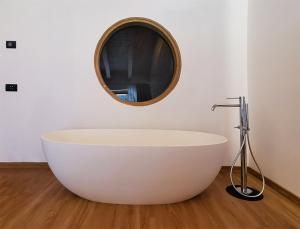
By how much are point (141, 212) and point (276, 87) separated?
1643 mm

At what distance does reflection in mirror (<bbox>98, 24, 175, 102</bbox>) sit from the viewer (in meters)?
2.39

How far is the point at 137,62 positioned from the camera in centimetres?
242

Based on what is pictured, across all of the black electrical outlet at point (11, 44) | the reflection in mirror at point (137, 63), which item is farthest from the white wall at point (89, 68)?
the reflection in mirror at point (137, 63)

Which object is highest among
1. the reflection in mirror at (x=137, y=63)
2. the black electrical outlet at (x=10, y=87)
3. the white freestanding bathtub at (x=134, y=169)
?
the reflection in mirror at (x=137, y=63)

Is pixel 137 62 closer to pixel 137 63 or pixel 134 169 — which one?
pixel 137 63

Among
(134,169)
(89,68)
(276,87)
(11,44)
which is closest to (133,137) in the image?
(134,169)

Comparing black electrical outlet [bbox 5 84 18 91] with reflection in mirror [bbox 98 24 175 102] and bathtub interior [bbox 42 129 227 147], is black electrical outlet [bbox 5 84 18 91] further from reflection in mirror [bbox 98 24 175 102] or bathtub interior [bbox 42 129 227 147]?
reflection in mirror [bbox 98 24 175 102]

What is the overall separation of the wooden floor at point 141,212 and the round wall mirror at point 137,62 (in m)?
1.29

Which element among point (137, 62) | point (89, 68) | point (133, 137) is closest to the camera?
point (133, 137)

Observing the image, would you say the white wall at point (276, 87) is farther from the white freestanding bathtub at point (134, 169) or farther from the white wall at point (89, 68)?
the white freestanding bathtub at point (134, 169)

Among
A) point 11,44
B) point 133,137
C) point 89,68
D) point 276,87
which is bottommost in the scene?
point 133,137

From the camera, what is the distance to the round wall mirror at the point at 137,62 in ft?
7.79

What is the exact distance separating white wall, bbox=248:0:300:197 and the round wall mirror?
0.97 meters

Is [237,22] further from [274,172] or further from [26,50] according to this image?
[26,50]
